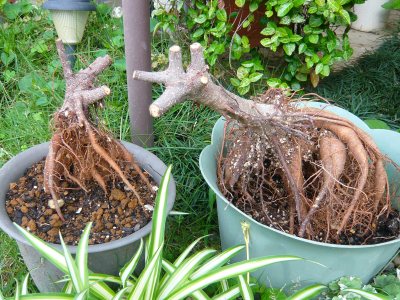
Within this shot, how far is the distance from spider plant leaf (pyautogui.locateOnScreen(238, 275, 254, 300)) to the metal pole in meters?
0.81

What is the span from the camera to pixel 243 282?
1.24m

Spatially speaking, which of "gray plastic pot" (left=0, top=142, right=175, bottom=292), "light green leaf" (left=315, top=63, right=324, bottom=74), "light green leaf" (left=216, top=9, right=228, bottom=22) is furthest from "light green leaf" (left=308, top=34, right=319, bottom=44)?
"gray plastic pot" (left=0, top=142, right=175, bottom=292)

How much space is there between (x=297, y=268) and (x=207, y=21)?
3.91 feet

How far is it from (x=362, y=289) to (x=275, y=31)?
44.5 inches

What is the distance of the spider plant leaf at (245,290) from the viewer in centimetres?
121

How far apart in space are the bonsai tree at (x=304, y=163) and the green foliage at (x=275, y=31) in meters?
0.65

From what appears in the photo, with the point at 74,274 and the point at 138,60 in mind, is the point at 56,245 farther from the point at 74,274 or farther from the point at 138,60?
the point at 138,60

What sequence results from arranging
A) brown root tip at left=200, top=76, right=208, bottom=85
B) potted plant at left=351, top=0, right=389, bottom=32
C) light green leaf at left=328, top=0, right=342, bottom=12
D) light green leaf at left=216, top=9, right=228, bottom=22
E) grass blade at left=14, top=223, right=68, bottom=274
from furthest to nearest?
potted plant at left=351, top=0, right=389, bottom=32 < light green leaf at left=216, top=9, right=228, bottom=22 < light green leaf at left=328, top=0, right=342, bottom=12 < grass blade at left=14, top=223, right=68, bottom=274 < brown root tip at left=200, top=76, right=208, bottom=85

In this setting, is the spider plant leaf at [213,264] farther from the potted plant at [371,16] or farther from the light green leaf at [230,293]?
the potted plant at [371,16]

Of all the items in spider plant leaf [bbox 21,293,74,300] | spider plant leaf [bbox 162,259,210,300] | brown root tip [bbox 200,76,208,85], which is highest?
brown root tip [bbox 200,76,208,85]

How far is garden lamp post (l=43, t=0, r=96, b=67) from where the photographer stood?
7.22 feet

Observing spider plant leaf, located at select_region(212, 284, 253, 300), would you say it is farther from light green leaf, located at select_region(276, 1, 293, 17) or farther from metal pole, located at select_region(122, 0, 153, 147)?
light green leaf, located at select_region(276, 1, 293, 17)

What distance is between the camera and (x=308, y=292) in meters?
1.30

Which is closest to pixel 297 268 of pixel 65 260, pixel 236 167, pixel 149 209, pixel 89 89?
pixel 236 167
